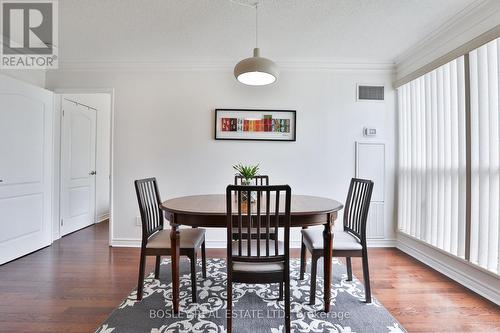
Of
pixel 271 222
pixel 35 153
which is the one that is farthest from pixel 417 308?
pixel 35 153

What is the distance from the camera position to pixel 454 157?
247 centimetres

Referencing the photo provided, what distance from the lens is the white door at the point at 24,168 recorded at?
2775mm

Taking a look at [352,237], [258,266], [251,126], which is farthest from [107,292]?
[251,126]

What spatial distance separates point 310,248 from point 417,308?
929mm

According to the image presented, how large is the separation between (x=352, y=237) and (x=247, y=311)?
1049mm

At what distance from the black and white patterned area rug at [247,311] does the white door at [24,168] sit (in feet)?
5.95

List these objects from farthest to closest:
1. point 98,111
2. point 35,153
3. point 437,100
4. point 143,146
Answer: point 98,111 < point 143,146 < point 35,153 < point 437,100

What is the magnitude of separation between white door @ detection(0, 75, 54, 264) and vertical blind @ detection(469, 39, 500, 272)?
4636mm

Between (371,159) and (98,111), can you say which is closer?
(371,159)

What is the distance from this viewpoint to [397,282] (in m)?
2.42

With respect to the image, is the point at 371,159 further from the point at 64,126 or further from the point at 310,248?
the point at 64,126

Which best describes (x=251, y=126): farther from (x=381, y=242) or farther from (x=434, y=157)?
(x=381, y=242)

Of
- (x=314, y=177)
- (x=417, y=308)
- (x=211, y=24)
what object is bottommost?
(x=417, y=308)

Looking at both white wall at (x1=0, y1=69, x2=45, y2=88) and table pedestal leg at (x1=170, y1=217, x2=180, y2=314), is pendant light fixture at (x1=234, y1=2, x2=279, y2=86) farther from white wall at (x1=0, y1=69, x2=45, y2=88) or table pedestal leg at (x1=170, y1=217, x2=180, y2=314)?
white wall at (x1=0, y1=69, x2=45, y2=88)
